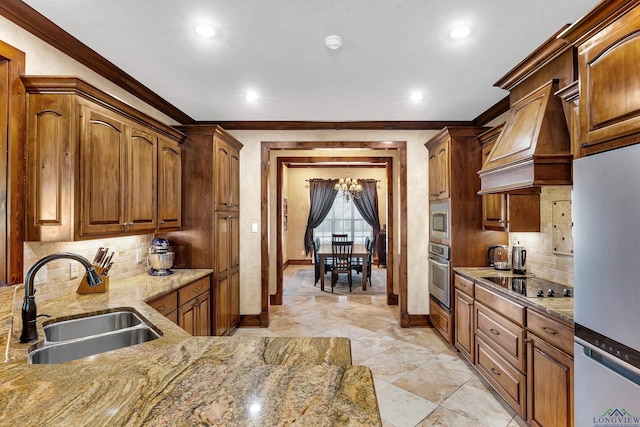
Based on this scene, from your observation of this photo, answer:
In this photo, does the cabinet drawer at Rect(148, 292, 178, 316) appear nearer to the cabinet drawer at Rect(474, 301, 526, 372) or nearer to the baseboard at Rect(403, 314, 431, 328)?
the cabinet drawer at Rect(474, 301, 526, 372)

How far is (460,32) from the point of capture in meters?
2.07

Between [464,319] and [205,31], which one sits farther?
[464,319]

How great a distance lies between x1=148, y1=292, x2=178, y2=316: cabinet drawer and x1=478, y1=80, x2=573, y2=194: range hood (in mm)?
2698

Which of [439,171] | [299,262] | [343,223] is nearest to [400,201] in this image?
[439,171]

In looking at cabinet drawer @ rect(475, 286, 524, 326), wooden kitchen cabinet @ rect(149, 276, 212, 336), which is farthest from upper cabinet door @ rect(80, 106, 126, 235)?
cabinet drawer @ rect(475, 286, 524, 326)

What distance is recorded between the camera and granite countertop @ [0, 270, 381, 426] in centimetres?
78

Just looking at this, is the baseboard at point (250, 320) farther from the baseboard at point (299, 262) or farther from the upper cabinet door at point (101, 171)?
the baseboard at point (299, 262)

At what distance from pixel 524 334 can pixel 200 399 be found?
2159 millimetres

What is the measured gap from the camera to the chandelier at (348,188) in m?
8.05

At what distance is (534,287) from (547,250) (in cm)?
53

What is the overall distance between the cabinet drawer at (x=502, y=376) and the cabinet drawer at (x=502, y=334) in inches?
2.2

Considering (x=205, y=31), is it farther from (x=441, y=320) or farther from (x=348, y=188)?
(x=348, y=188)

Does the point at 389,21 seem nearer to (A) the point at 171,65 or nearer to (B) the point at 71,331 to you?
(A) the point at 171,65

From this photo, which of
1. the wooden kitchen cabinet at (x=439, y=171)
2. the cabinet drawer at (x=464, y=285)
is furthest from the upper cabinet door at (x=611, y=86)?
the wooden kitchen cabinet at (x=439, y=171)
